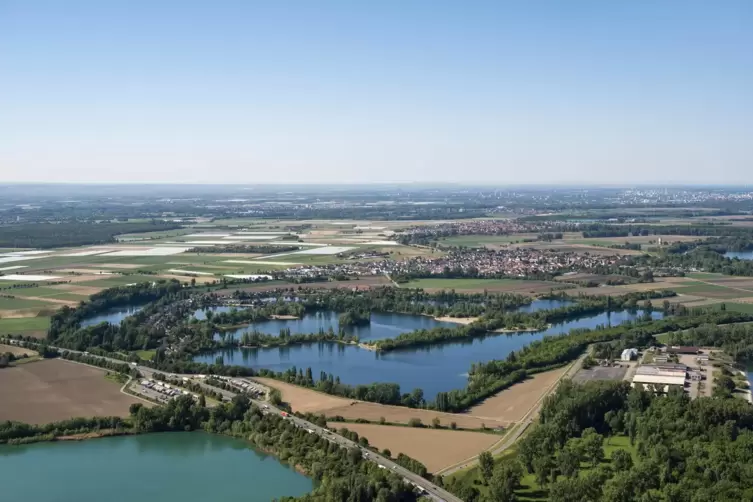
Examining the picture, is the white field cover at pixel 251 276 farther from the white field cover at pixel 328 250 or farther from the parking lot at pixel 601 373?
the parking lot at pixel 601 373

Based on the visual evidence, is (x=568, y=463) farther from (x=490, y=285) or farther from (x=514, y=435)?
(x=490, y=285)

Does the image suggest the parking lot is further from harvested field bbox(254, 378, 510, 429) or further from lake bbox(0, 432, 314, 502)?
lake bbox(0, 432, 314, 502)

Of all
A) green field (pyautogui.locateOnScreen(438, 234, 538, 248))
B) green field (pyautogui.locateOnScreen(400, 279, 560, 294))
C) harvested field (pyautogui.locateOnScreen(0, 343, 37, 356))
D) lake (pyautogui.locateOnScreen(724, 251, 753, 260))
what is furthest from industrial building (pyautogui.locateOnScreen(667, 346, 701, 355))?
green field (pyautogui.locateOnScreen(438, 234, 538, 248))

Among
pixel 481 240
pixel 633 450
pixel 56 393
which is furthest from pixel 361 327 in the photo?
pixel 481 240

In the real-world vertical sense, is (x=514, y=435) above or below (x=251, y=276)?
below

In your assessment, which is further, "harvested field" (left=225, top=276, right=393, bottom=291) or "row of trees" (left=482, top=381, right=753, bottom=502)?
"harvested field" (left=225, top=276, right=393, bottom=291)

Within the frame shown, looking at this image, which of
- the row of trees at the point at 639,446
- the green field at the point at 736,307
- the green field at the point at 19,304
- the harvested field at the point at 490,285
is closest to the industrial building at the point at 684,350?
the row of trees at the point at 639,446

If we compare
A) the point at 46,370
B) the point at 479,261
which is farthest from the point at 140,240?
the point at 46,370
